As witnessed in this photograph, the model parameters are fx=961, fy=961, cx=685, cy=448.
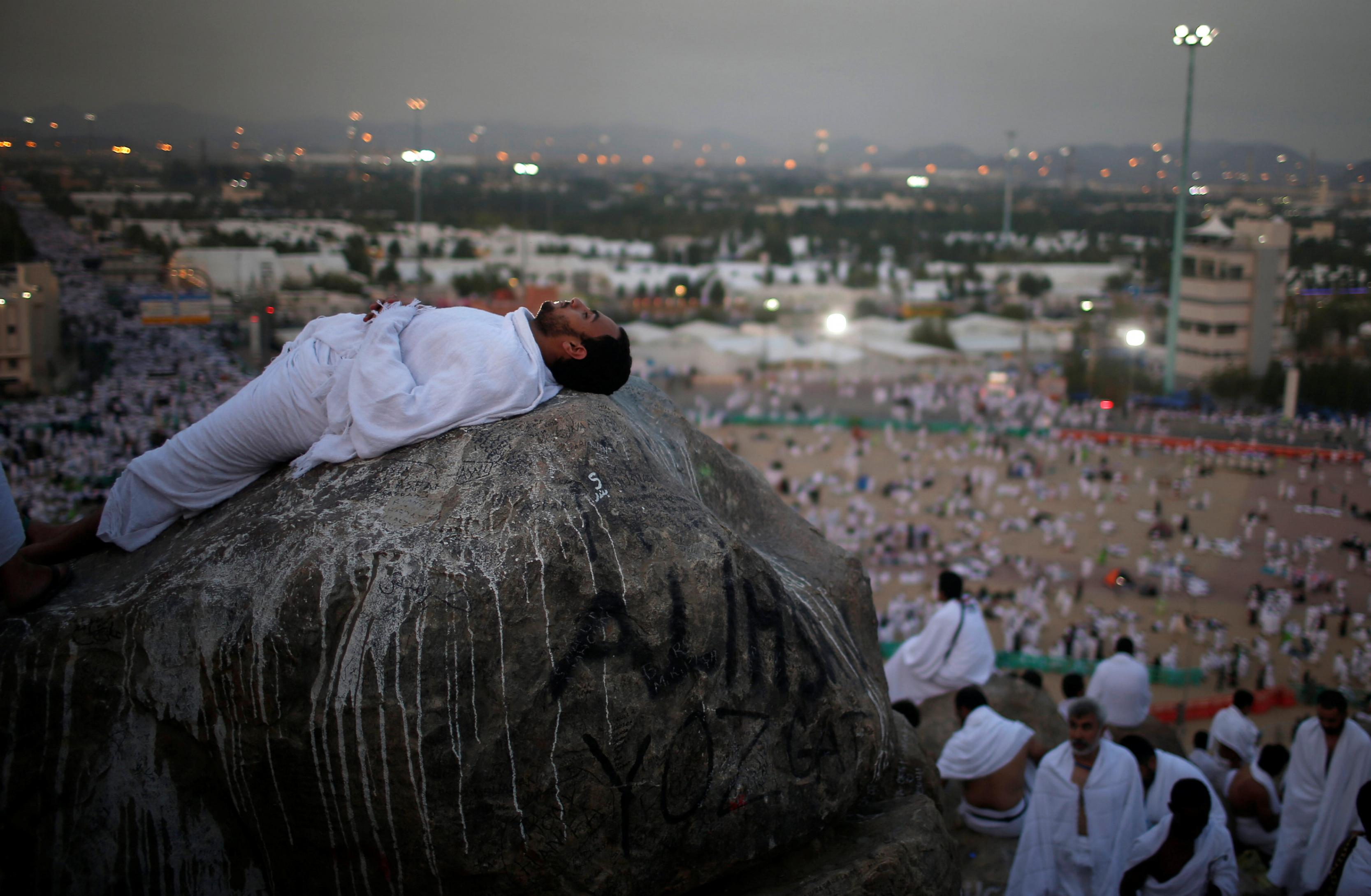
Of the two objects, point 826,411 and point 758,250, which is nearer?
point 826,411

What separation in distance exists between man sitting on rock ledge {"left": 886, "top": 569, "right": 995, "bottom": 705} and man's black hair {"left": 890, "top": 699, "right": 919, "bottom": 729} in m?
0.31

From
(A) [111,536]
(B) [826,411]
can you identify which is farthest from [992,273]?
(A) [111,536]

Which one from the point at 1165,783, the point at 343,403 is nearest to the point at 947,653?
the point at 1165,783

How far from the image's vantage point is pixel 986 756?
4.20m

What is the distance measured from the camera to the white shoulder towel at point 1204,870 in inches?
133

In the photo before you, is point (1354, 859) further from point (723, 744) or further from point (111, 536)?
point (111, 536)

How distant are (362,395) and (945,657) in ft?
12.3

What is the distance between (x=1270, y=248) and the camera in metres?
27.3

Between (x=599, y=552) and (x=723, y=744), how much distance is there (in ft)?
1.95

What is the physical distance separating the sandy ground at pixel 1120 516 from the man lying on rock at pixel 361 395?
25.9 ft

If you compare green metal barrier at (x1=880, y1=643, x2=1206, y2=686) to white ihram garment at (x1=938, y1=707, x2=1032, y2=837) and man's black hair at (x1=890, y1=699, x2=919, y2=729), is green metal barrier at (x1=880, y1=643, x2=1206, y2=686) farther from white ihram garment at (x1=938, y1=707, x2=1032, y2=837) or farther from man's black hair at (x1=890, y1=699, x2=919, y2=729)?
white ihram garment at (x1=938, y1=707, x2=1032, y2=837)

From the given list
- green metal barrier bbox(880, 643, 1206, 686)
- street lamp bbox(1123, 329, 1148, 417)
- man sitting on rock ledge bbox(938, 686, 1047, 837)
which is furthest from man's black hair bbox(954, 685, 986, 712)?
street lamp bbox(1123, 329, 1148, 417)

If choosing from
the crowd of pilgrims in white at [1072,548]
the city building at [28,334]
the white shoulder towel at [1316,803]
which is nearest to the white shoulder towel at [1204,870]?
the white shoulder towel at [1316,803]

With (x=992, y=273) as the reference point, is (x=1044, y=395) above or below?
below
